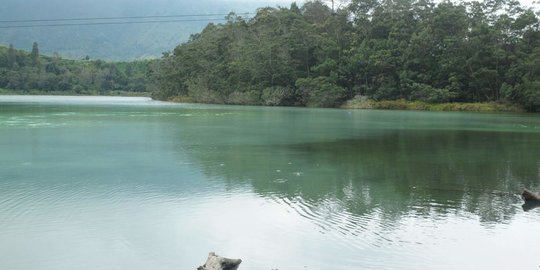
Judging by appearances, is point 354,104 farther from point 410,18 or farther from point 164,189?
point 164,189

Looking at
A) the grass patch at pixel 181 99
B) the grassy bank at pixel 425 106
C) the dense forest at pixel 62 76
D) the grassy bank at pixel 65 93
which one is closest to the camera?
the grassy bank at pixel 425 106

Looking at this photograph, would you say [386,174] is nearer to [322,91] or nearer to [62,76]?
[322,91]

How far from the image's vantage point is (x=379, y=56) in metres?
59.5

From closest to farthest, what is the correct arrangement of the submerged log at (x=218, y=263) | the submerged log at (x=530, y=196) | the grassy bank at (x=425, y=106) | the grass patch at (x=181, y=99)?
the submerged log at (x=218, y=263) → the submerged log at (x=530, y=196) → the grassy bank at (x=425, y=106) → the grass patch at (x=181, y=99)

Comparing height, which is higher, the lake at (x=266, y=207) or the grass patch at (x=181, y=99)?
the grass patch at (x=181, y=99)

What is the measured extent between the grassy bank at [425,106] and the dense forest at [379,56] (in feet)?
2.55

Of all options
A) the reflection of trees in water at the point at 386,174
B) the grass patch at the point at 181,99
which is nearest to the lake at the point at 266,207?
the reflection of trees in water at the point at 386,174

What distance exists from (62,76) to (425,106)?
3830 inches

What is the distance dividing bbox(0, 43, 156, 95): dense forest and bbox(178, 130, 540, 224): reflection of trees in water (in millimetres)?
103620

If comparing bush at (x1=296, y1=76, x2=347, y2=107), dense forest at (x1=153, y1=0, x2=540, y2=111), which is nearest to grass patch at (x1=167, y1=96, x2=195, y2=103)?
dense forest at (x1=153, y1=0, x2=540, y2=111)

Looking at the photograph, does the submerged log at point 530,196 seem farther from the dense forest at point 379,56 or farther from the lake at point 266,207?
the dense forest at point 379,56

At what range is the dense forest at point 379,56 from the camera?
54.9 meters

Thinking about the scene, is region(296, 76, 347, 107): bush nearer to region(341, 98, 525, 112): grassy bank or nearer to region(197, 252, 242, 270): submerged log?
region(341, 98, 525, 112): grassy bank

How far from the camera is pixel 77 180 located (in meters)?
12.2
